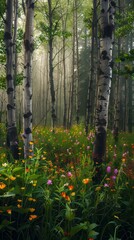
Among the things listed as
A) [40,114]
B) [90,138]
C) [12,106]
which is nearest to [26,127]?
[12,106]

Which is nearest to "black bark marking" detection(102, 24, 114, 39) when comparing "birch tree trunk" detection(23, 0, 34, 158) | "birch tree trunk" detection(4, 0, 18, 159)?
"birch tree trunk" detection(23, 0, 34, 158)

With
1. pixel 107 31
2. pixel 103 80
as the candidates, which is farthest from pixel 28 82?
pixel 107 31

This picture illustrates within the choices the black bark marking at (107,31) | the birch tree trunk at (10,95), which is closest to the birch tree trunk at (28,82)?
the birch tree trunk at (10,95)

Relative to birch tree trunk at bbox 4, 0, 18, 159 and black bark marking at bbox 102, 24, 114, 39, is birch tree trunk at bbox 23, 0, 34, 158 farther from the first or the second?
black bark marking at bbox 102, 24, 114, 39

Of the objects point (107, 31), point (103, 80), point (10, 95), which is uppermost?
point (107, 31)

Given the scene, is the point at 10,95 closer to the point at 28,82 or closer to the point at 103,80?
the point at 28,82

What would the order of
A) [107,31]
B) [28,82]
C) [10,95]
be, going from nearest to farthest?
[107,31] → [28,82] → [10,95]

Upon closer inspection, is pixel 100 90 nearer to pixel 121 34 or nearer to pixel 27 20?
pixel 27 20

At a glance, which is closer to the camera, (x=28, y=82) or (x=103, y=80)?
(x=103, y=80)

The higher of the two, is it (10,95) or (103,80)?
(103,80)

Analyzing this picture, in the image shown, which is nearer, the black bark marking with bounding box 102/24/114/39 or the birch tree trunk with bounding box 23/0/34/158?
the black bark marking with bounding box 102/24/114/39

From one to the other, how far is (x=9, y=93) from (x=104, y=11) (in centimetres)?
331

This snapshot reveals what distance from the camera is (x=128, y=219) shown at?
3.49m

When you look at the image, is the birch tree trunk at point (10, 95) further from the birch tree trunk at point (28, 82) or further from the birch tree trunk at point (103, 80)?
the birch tree trunk at point (103, 80)
